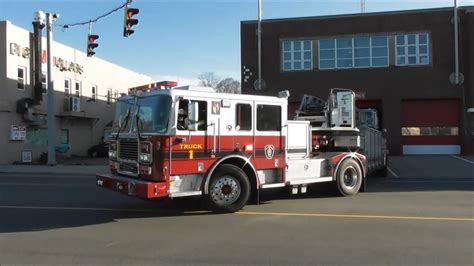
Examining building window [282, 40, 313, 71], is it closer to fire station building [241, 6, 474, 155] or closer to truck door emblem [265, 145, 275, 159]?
fire station building [241, 6, 474, 155]

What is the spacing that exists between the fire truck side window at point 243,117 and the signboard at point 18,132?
22.5 meters

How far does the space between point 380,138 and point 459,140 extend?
56.4 feet

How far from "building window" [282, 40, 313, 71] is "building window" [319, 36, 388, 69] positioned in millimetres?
795

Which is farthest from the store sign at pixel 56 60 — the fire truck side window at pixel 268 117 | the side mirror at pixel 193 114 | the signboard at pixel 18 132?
the side mirror at pixel 193 114

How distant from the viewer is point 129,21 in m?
18.7

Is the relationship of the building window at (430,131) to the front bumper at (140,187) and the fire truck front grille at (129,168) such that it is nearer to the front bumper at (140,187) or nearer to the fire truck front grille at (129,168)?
the fire truck front grille at (129,168)

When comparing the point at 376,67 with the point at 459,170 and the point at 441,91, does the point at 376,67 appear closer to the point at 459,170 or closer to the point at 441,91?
the point at 441,91

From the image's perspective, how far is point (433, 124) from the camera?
3416 cm

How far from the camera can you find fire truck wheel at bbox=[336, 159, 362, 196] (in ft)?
44.2

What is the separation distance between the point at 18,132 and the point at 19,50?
15.7 ft

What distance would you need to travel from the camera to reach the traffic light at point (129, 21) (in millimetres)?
18656

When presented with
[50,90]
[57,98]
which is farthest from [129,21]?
[57,98]

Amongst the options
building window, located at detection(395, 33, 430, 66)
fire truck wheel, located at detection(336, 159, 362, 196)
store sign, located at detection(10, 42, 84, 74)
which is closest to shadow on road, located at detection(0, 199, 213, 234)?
fire truck wheel, located at detection(336, 159, 362, 196)

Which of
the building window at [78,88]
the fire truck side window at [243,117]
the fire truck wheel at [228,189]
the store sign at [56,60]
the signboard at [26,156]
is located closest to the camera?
the fire truck wheel at [228,189]
